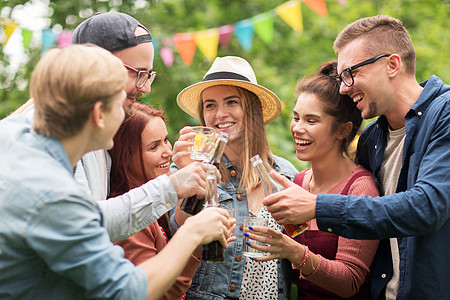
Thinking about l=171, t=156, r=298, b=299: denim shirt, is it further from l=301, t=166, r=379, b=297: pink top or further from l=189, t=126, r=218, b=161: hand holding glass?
l=189, t=126, r=218, b=161: hand holding glass

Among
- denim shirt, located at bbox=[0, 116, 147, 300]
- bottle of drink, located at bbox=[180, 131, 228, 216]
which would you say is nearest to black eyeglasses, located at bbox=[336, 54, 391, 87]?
bottle of drink, located at bbox=[180, 131, 228, 216]

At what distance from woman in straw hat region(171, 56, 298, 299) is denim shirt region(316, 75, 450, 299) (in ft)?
1.84

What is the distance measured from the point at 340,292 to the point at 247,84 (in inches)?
59.7

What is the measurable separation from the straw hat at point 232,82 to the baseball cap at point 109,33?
82 cm

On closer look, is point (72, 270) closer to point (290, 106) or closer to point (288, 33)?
point (290, 106)

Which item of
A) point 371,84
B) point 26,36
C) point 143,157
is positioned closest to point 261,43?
point 26,36

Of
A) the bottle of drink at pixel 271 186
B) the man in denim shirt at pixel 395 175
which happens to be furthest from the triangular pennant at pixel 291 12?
the bottle of drink at pixel 271 186

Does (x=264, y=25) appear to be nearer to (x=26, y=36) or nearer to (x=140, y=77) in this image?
(x=26, y=36)

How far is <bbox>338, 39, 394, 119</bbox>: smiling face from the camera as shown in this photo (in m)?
2.78

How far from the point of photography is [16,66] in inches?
314

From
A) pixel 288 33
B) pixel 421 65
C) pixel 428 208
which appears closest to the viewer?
pixel 428 208

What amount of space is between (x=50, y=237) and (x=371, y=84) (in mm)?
2036

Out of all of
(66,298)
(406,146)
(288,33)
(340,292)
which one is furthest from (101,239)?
(288,33)

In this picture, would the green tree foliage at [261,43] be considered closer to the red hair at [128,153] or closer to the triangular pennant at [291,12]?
the triangular pennant at [291,12]
